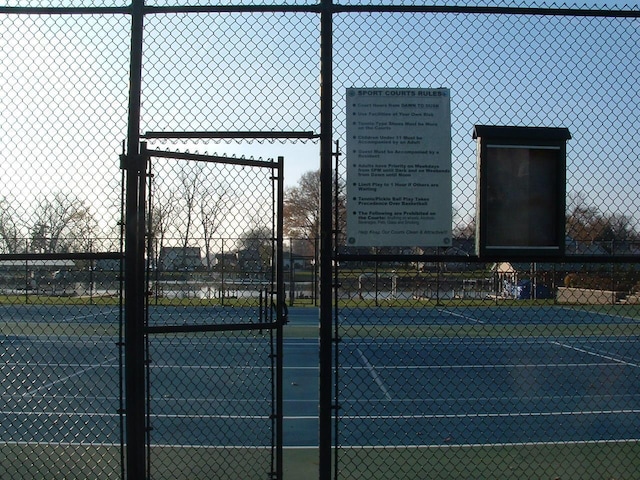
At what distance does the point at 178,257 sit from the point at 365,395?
24.5 ft

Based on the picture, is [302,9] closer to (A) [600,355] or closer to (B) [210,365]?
(B) [210,365]

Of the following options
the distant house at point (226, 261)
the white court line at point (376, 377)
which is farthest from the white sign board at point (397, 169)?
the white court line at point (376, 377)

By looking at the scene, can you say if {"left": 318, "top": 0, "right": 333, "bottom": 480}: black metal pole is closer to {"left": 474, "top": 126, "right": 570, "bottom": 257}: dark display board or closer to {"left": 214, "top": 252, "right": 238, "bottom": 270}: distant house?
{"left": 474, "top": 126, "right": 570, "bottom": 257}: dark display board

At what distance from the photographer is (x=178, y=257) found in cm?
453

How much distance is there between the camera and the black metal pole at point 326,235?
384 cm

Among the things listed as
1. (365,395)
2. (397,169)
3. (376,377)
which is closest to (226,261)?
(397,169)

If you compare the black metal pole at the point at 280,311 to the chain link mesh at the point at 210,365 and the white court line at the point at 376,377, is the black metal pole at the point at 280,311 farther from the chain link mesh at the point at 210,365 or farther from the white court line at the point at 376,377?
the white court line at the point at 376,377

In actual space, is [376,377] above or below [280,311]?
below

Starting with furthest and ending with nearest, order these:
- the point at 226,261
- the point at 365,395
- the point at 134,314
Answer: the point at 365,395 → the point at 226,261 → the point at 134,314

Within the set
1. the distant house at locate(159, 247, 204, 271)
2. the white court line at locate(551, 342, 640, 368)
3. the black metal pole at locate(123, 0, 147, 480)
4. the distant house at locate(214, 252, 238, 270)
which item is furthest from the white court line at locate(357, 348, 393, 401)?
the black metal pole at locate(123, 0, 147, 480)

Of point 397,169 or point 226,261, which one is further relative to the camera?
point 226,261

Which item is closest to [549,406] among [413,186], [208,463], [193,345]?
[208,463]

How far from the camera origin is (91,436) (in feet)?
26.7

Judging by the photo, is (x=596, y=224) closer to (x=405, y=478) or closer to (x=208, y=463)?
(x=405, y=478)
